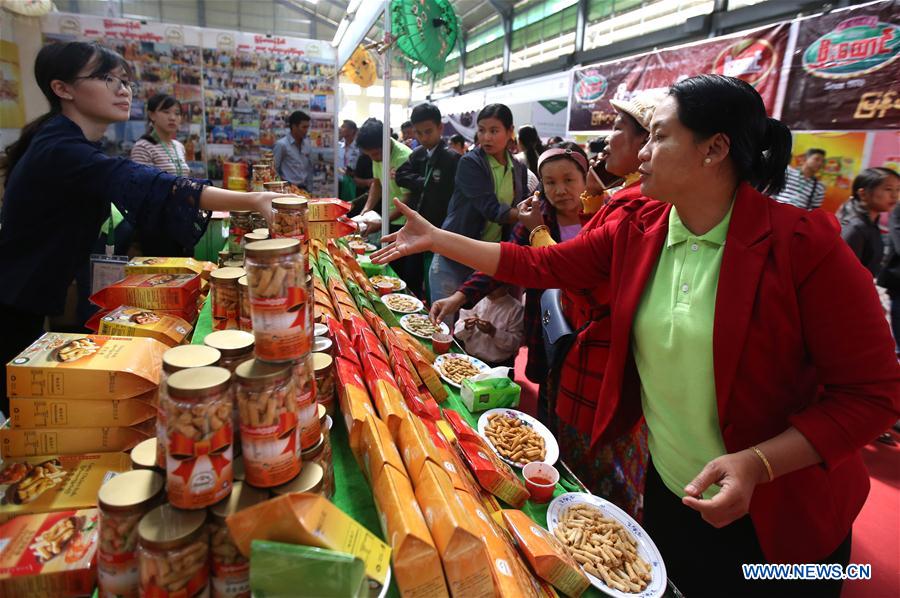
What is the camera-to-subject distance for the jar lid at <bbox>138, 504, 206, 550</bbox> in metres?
0.65

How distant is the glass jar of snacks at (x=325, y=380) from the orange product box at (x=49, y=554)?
491 millimetres

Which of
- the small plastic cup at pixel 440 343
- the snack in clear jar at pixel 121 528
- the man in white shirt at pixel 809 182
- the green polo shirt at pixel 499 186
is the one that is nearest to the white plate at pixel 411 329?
the small plastic cup at pixel 440 343

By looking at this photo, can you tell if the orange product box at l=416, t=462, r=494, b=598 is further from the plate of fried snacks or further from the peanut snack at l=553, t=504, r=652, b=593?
A: the plate of fried snacks

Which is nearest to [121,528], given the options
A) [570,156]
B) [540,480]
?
[540,480]

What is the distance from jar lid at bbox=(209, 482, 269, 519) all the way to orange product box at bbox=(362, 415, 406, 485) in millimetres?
244

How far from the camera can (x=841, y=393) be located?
3.44 feet

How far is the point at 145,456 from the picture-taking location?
2.54 ft

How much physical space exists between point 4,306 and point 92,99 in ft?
2.63

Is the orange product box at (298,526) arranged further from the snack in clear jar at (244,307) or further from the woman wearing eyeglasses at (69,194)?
the woman wearing eyeglasses at (69,194)

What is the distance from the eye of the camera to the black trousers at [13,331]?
5.60ft

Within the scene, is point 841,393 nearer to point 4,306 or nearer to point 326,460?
point 326,460

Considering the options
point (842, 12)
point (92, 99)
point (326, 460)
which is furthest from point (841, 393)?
point (842, 12)

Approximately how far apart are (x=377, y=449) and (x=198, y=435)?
1.24ft
